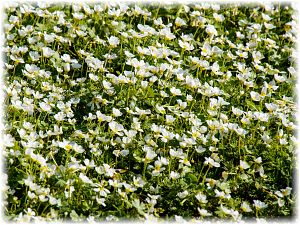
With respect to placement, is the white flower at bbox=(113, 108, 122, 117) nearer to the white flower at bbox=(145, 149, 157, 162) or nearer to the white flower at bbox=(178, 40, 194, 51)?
the white flower at bbox=(145, 149, 157, 162)

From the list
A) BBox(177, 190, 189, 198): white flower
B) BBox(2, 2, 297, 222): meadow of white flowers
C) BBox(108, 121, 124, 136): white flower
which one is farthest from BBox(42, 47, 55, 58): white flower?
BBox(177, 190, 189, 198): white flower

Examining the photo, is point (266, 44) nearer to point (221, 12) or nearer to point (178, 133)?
point (221, 12)

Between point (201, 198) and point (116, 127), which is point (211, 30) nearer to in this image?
point (116, 127)

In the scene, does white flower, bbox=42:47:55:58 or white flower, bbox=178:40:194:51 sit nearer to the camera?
white flower, bbox=42:47:55:58

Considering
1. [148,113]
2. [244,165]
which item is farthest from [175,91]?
[244,165]

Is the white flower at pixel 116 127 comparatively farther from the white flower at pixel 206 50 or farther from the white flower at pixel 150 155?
the white flower at pixel 206 50

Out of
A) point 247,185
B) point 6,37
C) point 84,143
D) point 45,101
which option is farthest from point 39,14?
point 247,185

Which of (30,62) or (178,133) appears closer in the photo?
(178,133)

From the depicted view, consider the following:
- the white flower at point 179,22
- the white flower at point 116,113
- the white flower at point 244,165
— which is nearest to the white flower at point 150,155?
the white flower at point 116,113
